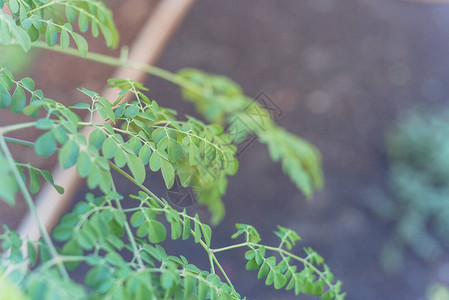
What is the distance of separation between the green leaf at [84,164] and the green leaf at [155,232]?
0.27 feet

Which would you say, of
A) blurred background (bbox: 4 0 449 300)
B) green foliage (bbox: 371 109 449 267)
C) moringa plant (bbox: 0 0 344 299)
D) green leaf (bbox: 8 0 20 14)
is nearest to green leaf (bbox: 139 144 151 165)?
moringa plant (bbox: 0 0 344 299)

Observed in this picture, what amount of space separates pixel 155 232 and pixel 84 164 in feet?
0.31

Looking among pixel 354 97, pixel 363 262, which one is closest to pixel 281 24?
pixel 354 97

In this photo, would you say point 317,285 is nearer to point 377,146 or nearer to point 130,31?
point 130,31

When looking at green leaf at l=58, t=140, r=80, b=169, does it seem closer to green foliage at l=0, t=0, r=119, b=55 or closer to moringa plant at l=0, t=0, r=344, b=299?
moringa plant at l=0, t=0, r=344, b=299

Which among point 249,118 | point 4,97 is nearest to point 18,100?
point 4,97

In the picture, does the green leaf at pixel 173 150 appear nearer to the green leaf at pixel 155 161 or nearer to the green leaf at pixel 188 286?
the green leaf at pixel 155 161

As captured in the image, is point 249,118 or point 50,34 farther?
point 249,118

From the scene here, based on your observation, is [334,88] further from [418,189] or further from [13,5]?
[13,5]

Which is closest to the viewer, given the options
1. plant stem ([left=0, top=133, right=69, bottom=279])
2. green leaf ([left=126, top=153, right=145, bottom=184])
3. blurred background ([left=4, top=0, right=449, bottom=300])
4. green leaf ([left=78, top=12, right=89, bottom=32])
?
plant stem ([left=0, top=133, right=69, bottom=279])

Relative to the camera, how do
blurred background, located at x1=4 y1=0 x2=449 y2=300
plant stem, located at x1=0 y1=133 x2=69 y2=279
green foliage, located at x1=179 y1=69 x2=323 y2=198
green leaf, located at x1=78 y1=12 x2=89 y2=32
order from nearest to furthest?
plant stem, located at x1=0 y1=133 x2=69 y2=279
green leaf, located at x1=78 y1=12 x2=89 y2=32
green foliage, located at x1=179 y1=69 x2=323 y2=198
blurred background, located at x1=4 y1=0 x2=449 y2=300

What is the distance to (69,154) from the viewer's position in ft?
1.14

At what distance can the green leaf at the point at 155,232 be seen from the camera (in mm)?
396

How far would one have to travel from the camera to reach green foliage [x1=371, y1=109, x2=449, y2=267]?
1.81 m
